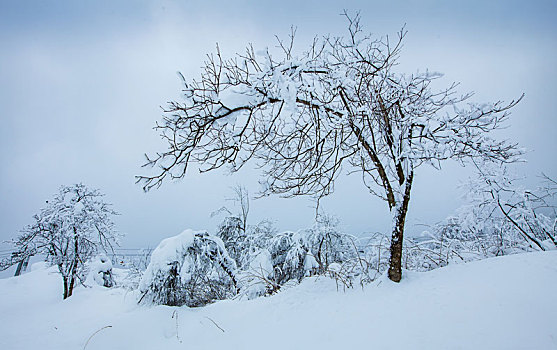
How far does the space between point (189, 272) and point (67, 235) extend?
812 cm

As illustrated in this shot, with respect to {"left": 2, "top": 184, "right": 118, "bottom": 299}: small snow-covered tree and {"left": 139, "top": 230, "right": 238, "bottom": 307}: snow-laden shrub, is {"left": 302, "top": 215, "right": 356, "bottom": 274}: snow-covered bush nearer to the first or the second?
{"left": 139, "top": 230, "right": 238, "bottom": 307}: snow-laden shrub

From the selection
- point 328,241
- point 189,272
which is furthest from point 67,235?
point 328,241

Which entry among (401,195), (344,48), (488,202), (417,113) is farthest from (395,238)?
(488,202)

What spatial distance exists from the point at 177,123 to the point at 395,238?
8.94 ft

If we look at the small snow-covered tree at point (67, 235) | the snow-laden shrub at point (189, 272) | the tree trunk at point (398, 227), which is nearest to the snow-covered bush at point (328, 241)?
the snow-laden shrub at point (189, 272)

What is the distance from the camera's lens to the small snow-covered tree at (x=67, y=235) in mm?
8945

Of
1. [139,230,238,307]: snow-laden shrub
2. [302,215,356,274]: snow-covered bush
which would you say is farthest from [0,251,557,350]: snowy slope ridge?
[302,215,356,274]: snow-covered bush

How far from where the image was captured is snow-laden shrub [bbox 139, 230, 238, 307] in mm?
3613

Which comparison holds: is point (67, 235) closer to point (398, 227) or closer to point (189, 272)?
point (189, 272)

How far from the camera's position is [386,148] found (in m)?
2.69

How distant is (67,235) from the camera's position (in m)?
8.84

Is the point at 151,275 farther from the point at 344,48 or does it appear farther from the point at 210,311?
the point at 344,48

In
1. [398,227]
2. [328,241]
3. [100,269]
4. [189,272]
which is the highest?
[398,227]

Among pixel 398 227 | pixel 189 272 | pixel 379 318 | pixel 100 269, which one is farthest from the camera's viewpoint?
pixel 100 269
